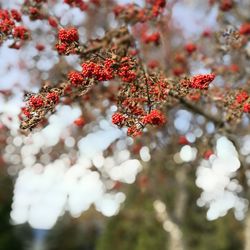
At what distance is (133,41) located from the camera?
6566mm

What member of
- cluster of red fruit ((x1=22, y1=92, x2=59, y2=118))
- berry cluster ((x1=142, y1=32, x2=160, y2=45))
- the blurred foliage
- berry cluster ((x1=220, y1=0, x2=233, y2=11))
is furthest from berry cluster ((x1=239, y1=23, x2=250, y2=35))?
the blurred foliage

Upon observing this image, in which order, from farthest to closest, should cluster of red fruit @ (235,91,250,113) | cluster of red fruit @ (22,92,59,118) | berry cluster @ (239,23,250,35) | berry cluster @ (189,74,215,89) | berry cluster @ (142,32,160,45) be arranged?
1. berry cluster @ (142,32,160,45)
2. berry cluster @ (239,23,250,35)
3. cluster of red fruit @ (235,91,250,113)
4. berry cluster @ (189,74,215,89)
5. cluster of red fruit @ (22,92,59,118)

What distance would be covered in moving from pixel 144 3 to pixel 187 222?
73.0 ft

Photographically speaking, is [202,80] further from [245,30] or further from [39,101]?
Result: [245,30]

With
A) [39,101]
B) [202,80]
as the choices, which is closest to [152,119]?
[202,80]

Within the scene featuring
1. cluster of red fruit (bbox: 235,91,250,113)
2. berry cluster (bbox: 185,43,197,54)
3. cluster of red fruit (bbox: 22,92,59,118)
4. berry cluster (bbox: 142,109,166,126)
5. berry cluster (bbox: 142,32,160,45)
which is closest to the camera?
berry cluster (bbox: 142,109,166,126)

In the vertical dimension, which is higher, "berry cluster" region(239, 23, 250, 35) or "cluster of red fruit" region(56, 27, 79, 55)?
"berry cluster" region(239, 23, 250, 35)

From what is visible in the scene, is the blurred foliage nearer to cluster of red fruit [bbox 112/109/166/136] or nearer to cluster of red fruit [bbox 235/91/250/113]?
cluster of red fruit [bbox 235/91/250/113]

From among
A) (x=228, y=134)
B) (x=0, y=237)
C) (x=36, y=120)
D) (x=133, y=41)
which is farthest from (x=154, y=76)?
(x=0, y=237)

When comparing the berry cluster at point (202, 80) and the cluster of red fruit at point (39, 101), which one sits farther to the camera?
the berry cluster at point (202, 80)

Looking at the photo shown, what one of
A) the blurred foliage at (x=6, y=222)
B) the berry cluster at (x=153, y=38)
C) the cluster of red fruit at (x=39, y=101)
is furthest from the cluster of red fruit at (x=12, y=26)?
the blurred foliage at (x=6, y=222)

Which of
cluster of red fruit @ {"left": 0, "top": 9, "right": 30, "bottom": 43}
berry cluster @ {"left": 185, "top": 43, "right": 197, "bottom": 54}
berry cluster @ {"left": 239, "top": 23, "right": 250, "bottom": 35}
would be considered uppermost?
berry cluster @ {"left": 185, "top": 43, "right": 197, "bottom": 54}

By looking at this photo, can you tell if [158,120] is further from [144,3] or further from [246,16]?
[246,16]

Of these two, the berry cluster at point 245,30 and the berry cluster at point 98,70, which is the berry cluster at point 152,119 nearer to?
the berry cluster at point 98,70
